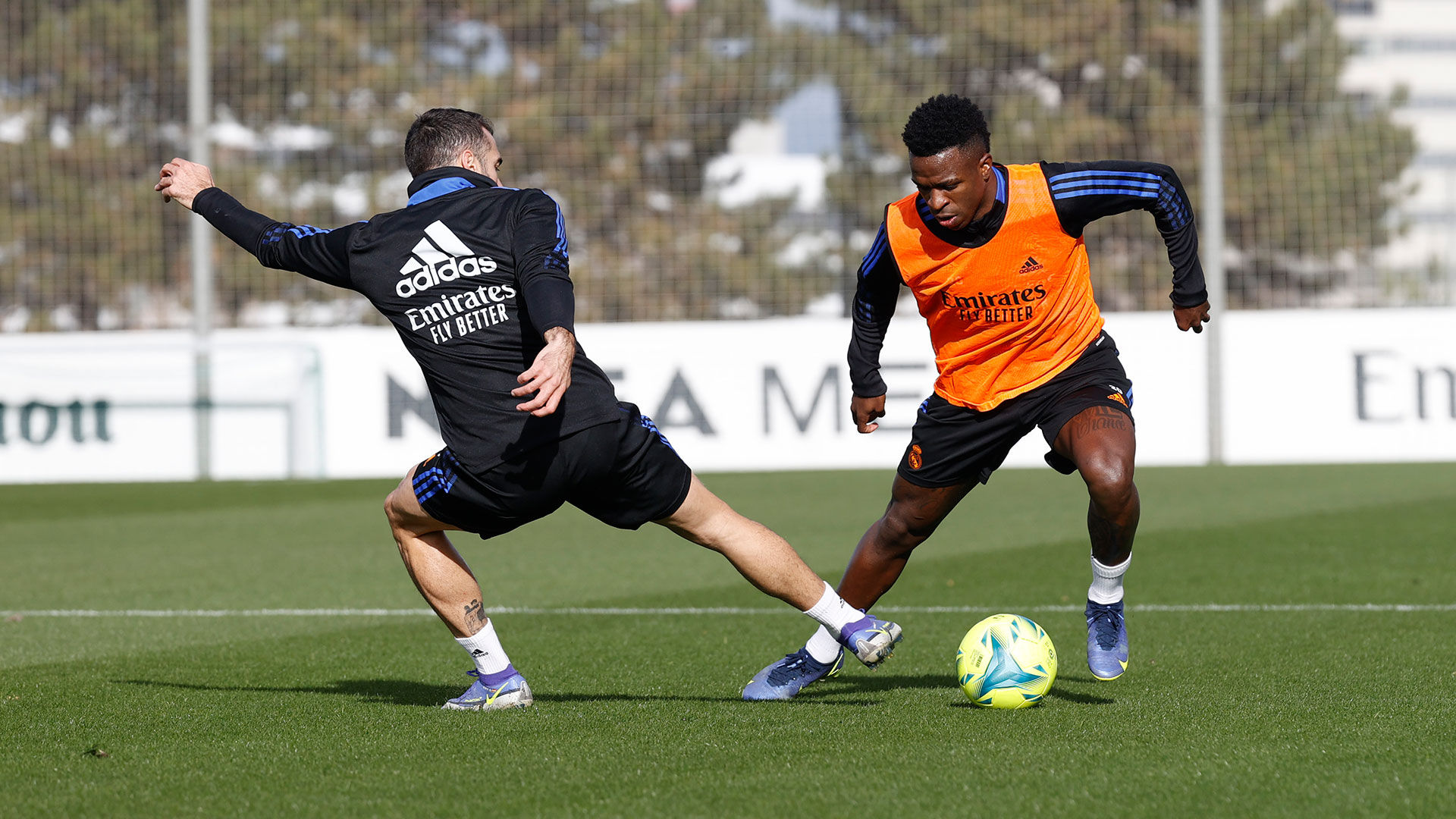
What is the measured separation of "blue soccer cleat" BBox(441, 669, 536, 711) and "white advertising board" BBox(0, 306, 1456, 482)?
11716mm

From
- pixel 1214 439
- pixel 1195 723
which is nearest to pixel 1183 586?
pixel 1195 723

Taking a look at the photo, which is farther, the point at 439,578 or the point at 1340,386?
the point at 1340,386

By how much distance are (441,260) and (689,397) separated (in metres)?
12.4

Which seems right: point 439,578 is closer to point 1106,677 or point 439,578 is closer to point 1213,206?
point 1106,677

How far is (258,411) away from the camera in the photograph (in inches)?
677

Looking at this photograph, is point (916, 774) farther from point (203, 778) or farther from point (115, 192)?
point (115, 192)

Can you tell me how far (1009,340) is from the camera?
5.25 metres

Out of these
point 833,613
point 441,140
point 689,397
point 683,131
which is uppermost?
point 683,131

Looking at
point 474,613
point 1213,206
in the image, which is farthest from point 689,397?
point 474,613

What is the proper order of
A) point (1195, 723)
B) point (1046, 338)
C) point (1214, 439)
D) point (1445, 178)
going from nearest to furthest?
point (1195, 723) → point (1046, 338) → point (1214, 439) → point (1445, 178)

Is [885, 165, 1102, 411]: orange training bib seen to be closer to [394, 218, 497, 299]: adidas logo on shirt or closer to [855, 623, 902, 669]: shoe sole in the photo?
[855, 623, 902, 669]: shoe sole

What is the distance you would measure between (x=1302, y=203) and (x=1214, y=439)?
3.50m

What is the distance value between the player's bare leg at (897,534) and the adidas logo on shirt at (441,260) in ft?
5.02

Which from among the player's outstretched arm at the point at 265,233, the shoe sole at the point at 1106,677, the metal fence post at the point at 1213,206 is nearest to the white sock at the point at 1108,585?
the shoe sole at the point at 1106,677
